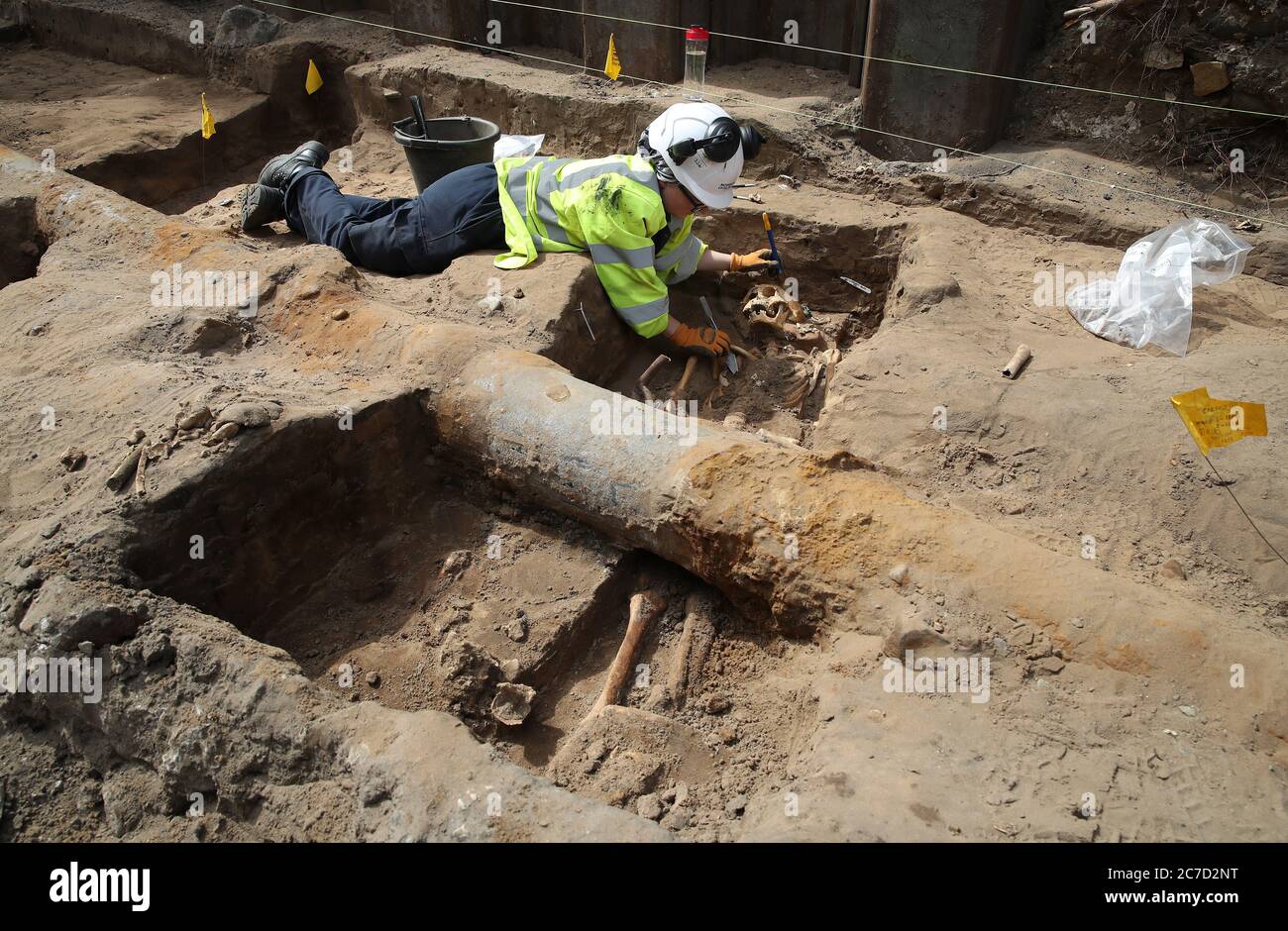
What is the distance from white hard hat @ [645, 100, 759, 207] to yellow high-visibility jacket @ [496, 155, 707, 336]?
14 cm

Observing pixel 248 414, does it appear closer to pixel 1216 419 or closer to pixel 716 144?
pixel 716 144

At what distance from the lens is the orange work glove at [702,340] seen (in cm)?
466

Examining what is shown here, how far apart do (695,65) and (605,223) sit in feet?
7.39

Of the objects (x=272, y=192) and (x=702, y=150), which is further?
(x=272, y=192)

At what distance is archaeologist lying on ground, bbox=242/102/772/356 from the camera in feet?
14.1

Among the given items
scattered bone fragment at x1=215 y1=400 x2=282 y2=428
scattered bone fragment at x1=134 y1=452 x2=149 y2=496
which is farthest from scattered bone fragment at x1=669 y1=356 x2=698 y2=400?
scattered bone fragment at x1=134 y1=452 x2=149 y2=496

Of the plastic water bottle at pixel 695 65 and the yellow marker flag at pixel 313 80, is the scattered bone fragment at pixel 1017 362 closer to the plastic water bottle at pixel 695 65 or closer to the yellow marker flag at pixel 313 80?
the plastic water bottle at pixel 695 65

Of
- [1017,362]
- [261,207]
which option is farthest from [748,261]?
[261,207]

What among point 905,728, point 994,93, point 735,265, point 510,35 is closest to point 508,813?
point 905,728

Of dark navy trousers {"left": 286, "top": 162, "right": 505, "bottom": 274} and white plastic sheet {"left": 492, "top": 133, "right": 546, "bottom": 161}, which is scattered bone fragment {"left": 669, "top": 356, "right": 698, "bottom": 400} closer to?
dark navy trousers {"left": 286, "top": 162, "right": 505, "bottom": 274}

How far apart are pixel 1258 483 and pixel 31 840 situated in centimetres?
409

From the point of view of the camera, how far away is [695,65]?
19.7ft

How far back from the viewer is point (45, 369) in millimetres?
3801
